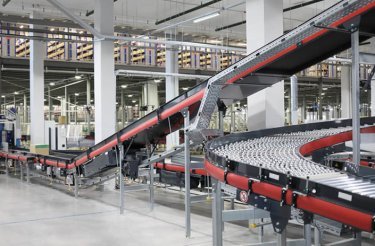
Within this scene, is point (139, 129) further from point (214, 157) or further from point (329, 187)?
point (329, 187)

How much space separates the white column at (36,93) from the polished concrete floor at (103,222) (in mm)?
4670

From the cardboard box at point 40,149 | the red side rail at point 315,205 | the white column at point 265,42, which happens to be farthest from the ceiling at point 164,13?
the red side rail at point 315,205

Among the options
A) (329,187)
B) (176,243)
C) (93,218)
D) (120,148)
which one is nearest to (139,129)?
Answer: (120,148)

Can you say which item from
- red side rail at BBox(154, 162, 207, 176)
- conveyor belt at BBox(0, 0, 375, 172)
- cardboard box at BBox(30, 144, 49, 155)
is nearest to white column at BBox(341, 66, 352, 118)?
cardboard box at BBox(30, 144, 49, 155)

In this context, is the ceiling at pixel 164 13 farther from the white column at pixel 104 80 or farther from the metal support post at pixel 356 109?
the metal support post at pixel 356 109

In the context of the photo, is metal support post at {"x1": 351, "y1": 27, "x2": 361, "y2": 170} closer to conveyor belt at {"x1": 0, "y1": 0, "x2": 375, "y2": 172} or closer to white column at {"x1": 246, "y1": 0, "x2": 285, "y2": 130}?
conveyor belt at {"x1": 0, "y1": 0, "x2": 375, "y2": 172}

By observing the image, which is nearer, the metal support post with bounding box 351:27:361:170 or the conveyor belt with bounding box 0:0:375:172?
the metal support post with bounding box 351:27:361:170

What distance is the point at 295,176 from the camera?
2590 mm

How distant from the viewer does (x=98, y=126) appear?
10.4 metres

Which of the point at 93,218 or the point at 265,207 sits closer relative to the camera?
Answer: the point at 265,207

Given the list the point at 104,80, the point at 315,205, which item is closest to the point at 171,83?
the point at 104,80

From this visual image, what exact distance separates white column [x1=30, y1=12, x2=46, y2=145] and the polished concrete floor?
4.67 meters

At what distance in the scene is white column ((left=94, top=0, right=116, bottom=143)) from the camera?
10328 millimetres

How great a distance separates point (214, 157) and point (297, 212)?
1.03 m
